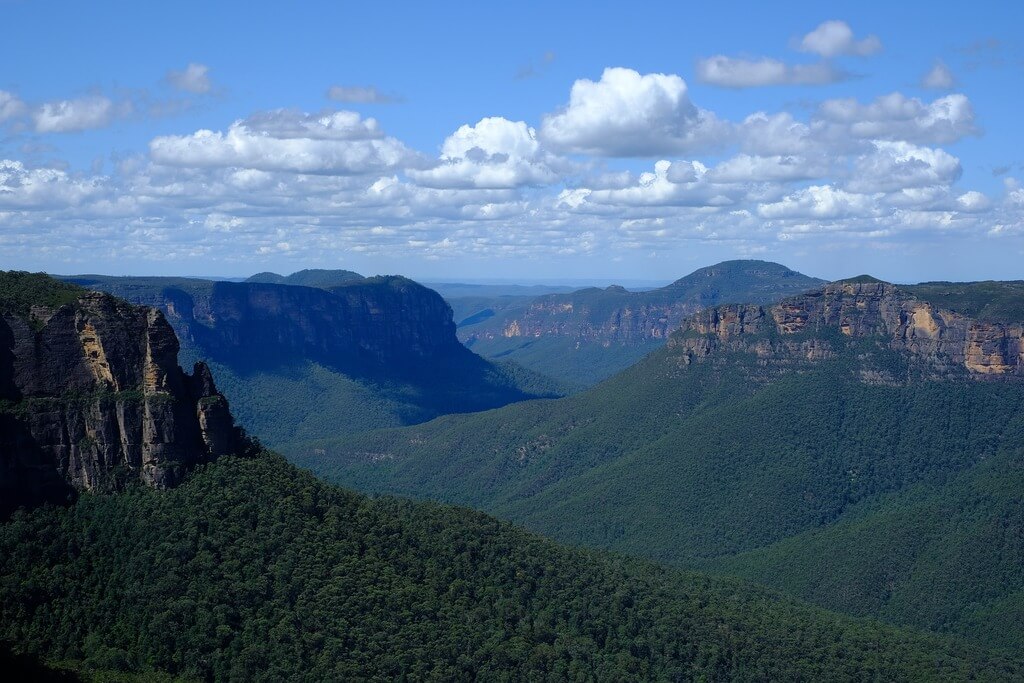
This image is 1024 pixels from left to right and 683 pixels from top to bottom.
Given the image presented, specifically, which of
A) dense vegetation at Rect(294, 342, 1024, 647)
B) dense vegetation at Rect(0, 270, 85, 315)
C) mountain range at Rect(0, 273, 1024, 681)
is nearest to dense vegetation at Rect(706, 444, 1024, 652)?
dense vegetation at Rect(294, 342, 1024, 647)

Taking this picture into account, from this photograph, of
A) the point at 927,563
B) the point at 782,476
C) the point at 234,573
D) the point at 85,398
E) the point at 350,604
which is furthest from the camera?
the point at 782,476

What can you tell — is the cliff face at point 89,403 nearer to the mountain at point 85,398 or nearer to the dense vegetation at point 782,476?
the mountain at point 85,398

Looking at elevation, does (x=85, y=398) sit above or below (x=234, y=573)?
above

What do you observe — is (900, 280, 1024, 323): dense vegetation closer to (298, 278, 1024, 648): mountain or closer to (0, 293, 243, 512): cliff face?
(298, 278, 1024, 648): mountain

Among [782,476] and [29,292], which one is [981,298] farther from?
[29,292]

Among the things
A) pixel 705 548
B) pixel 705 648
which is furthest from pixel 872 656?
pixel 705 548

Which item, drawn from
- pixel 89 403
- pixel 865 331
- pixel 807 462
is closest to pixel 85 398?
pixel 89 403

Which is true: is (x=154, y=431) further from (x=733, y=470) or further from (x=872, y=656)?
(x=733, y=470)
